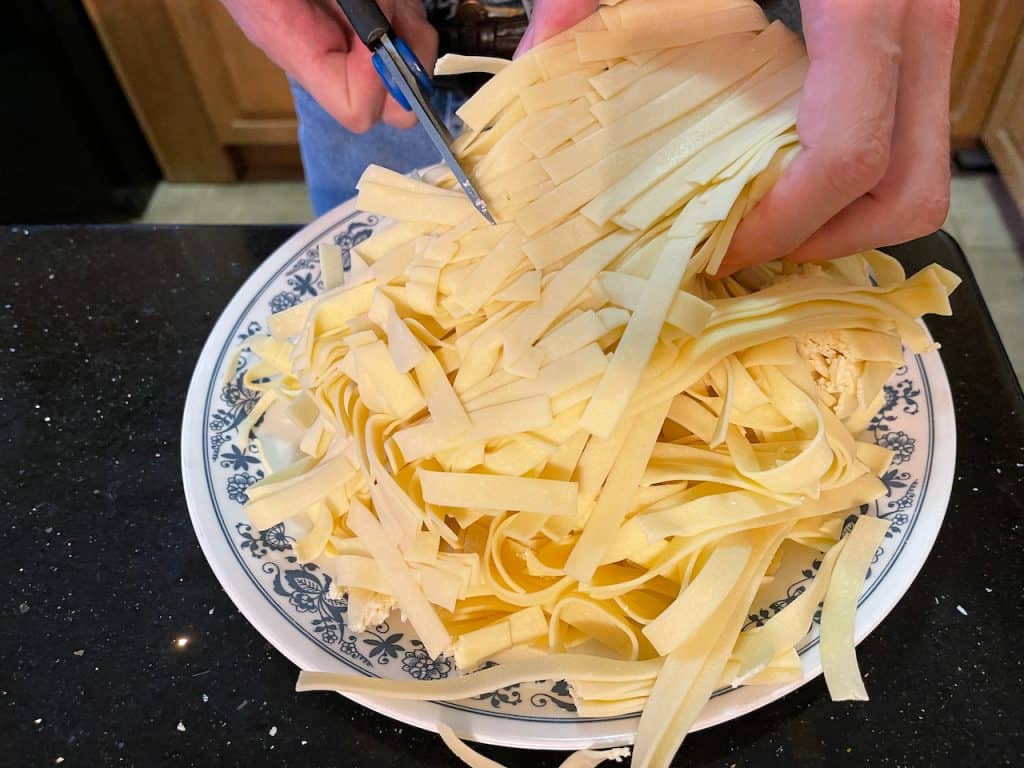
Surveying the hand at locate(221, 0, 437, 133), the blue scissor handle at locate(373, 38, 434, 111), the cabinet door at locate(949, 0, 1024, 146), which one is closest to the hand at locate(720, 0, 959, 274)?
the blue scissor handle at locate(373, 38, 434, 111)

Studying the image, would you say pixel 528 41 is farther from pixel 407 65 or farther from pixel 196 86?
pixel 196 86

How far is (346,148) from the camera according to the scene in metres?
1.12

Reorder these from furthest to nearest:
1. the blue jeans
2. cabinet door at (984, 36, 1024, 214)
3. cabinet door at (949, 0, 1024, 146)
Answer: cabinet door at (984, 36, 1024, 214) < cabinet door at (949, 0, 1024, 146) < the blue jeans

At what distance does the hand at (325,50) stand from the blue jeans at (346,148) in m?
0.18

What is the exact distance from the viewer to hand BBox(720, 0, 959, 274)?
1.88 ft

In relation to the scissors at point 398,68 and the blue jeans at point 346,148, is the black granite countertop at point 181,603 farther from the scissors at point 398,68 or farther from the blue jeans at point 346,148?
the scissors at point 398,68

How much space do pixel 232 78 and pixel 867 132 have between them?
1.75 metres

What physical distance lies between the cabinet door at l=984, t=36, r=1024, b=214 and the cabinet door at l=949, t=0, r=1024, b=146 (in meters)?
0.02

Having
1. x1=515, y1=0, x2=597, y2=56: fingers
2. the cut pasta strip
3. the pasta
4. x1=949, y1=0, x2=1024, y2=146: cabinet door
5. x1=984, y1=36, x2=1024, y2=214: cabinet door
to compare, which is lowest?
x1=984, y1=36, x2=1024, y2=214: cabinet door

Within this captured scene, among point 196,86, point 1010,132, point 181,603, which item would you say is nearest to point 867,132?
point 181,603

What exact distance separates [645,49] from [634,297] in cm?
26

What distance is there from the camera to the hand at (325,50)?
2.74ft

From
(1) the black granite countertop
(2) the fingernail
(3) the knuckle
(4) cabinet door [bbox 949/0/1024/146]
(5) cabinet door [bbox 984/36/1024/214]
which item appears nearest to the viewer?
(3) the knuckle

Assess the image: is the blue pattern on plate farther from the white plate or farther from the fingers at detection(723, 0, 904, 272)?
the fingers at detection(723, 0, 904, 272)
